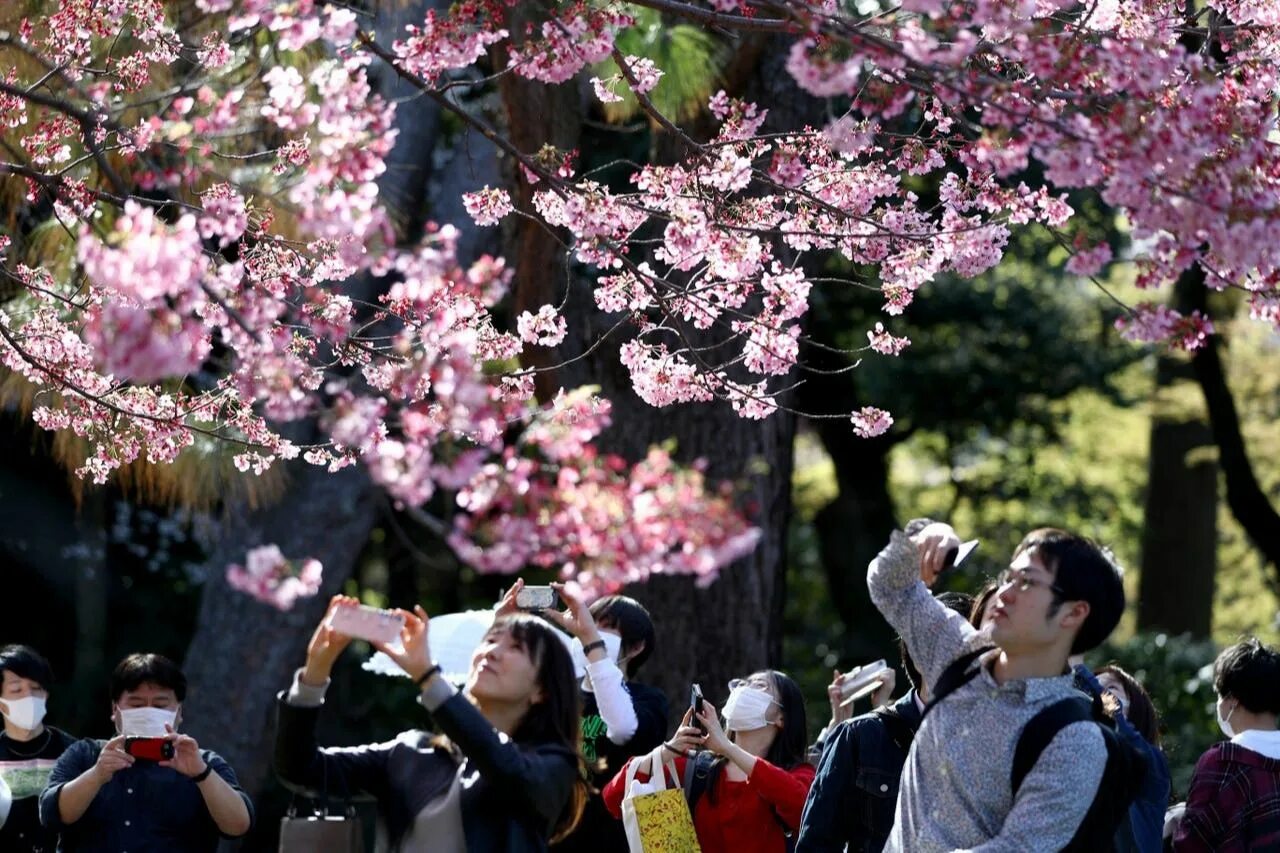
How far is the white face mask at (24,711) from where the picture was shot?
15.3ft

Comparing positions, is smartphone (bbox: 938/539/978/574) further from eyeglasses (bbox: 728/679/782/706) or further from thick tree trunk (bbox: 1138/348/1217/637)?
thick tree trunk (bbox: 1138/348/1217/637)

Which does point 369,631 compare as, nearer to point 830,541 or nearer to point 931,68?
point 931,68

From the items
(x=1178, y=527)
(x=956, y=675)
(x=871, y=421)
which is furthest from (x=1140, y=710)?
(x=1178, y=527)

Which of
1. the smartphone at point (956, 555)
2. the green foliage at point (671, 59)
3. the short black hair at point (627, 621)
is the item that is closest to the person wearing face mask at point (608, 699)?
the short black hair at point (627, 621)

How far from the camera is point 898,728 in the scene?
3900 millimetres

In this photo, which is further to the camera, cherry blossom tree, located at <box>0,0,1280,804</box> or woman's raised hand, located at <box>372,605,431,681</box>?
cherry blossom tree, located at <box>0,0,1280,804</box>

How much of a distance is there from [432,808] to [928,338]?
10.7m

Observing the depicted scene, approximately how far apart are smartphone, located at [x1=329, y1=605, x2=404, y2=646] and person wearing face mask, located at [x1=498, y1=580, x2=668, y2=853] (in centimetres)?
59

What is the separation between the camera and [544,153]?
13.9 feet

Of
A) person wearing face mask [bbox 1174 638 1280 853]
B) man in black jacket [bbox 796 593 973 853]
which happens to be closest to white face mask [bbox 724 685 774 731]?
man in black jacket [bbox 796 593 973 853]

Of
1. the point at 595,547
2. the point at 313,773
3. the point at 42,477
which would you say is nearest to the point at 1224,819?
the point at 595,547

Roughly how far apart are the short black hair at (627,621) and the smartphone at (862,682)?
56 cm

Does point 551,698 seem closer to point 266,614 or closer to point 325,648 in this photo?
point 325,648

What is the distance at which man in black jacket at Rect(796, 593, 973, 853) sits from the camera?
3846 millimetres
